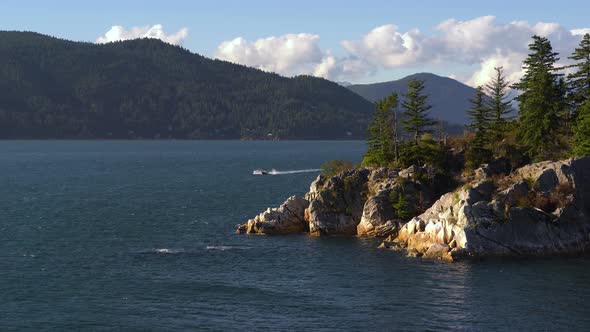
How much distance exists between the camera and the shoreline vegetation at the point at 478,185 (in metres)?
78.5

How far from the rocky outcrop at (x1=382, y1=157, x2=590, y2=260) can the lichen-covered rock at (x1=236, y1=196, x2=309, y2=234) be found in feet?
51.0

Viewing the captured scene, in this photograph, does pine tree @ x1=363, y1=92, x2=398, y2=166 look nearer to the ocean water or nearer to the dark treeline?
the dark treeline

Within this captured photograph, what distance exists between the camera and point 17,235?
9238 centimetres

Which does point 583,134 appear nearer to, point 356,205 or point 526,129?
point 526,129

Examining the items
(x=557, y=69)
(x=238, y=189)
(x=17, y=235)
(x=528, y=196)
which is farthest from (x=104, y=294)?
(x=238, y=189)

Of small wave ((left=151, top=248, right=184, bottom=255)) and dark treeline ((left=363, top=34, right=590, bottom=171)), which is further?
dark treeline ((left=363, top=34, right=590, bottom=171))

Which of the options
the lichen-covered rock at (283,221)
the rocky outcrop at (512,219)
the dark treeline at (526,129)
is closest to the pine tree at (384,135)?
the dark treeline at (526,129)

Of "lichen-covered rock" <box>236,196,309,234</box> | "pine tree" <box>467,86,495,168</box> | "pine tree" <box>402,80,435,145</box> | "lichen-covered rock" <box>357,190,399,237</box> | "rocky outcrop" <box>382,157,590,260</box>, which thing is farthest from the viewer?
"pine tree" <box>402,80,435,145</box>

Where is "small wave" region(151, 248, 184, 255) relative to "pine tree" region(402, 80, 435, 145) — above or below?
below

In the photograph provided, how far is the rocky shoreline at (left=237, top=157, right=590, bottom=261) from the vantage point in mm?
77875

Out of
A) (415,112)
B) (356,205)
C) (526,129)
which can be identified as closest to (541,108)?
(526,129)

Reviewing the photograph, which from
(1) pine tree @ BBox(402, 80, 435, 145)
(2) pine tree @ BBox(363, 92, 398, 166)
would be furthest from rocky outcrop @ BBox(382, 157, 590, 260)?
(2) pine tree @ BBox(363, 92, 398, 166)

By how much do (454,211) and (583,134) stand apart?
82.2 feet

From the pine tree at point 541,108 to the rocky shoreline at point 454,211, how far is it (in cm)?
597
